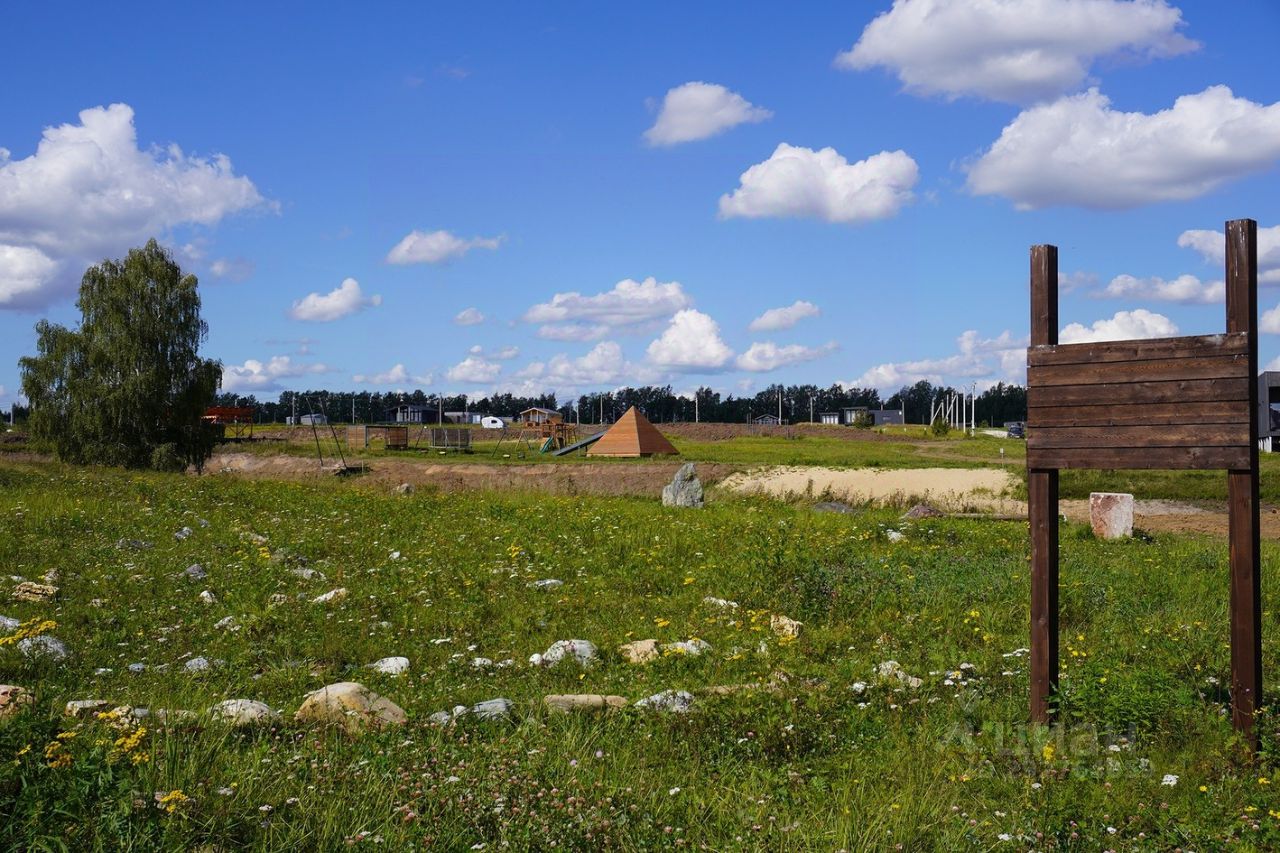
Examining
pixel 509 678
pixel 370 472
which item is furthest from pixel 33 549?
pixel 370 472

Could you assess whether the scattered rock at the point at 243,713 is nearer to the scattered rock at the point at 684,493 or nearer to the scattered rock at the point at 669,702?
the scattered rock at the point at 669,702

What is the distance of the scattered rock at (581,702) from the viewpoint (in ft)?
21.6

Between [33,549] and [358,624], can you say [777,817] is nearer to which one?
[358,624]

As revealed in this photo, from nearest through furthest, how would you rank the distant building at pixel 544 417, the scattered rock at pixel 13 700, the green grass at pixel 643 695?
the green grass at pixel 643 695, the scattered rock at pixel 13 700, the distant building at pixel 544 417

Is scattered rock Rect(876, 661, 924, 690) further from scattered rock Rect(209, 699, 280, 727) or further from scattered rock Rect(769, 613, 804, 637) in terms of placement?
scattered rock Rect(209, 699, 280, 727)

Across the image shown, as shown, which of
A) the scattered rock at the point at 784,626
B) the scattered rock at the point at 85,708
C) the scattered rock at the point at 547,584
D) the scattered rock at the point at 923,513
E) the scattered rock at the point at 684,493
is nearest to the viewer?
the scattered rock at the point at 85,708

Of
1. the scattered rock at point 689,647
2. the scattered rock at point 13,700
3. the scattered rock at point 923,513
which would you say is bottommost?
the scattered rock at point 689,647

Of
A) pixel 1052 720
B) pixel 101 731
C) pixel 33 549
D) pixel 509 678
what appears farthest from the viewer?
pixel 33 549

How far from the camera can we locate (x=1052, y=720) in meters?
6.69

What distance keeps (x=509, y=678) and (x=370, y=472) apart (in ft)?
109

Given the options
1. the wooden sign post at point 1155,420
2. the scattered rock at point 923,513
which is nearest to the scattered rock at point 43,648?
the wooden sign post at point 1155,420

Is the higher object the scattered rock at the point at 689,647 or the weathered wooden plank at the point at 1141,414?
the weathered wooden plank at the point at 1141,414

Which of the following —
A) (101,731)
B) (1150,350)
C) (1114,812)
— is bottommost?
(1114,812)

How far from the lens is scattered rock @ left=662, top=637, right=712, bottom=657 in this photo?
8.20 m
